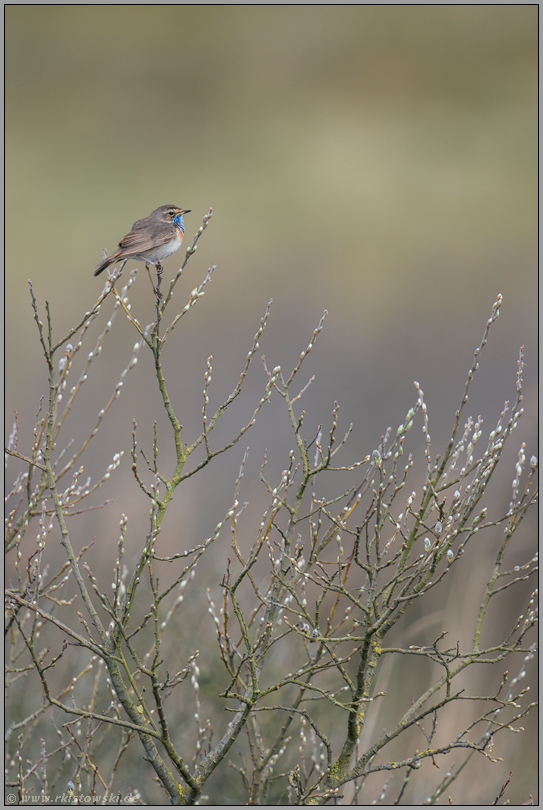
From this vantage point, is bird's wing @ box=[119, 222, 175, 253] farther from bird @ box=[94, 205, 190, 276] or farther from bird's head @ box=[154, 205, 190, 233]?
bird's head @ box=[154, 205, 190, 233]

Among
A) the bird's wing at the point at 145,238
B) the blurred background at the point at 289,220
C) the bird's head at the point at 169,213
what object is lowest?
the bird's wing at the point at 145,238

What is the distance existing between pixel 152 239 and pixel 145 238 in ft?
0.20

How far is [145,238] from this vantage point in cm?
448

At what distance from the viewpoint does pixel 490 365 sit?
37.9ft

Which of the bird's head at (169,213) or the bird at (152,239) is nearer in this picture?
the bird at (152,239)

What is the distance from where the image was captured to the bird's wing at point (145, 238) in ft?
14.3

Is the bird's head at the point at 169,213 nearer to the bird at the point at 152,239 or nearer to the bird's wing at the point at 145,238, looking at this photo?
the bird at the point at 152,239

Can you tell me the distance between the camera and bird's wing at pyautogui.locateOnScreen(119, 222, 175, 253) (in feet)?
14.3

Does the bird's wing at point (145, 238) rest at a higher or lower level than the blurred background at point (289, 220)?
lower

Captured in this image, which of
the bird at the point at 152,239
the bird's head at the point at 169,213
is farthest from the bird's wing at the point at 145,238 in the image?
the bird's head at the point at 169,213

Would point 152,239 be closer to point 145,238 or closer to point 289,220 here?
point 145,238

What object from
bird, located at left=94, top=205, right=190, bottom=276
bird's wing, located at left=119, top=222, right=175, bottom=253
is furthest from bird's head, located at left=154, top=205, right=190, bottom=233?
bird's wing, located at left=119, top=222, right=175, bottom=253

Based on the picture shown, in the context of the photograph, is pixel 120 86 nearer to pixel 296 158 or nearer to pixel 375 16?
pixel 296 158

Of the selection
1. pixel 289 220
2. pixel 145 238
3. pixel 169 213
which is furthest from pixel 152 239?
pixel 289 220
